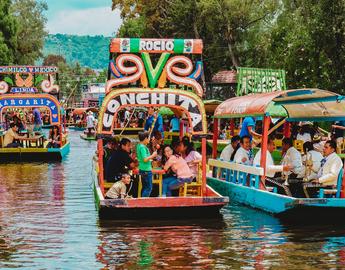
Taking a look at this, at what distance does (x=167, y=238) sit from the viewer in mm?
14492

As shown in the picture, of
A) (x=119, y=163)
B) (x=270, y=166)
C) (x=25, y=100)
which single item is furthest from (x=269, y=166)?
(x=25, y=100)

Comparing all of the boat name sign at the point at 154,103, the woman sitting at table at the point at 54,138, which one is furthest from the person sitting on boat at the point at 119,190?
the woman sitting at table at the point at 54,138

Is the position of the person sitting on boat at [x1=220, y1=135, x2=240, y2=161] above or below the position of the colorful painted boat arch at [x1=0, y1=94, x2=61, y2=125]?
below

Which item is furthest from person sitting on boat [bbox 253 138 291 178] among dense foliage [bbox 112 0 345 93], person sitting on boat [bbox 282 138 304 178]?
dense foliage [bbox 112 0 345 93]

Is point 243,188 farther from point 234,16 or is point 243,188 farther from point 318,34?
point 234,16

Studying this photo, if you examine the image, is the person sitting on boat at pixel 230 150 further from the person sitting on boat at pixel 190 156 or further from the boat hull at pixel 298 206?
the boat hull at pixel 298 206

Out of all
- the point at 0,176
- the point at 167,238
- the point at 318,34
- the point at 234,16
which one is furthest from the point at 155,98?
the point at 234,16

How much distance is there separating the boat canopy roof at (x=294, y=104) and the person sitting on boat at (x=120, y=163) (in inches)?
101

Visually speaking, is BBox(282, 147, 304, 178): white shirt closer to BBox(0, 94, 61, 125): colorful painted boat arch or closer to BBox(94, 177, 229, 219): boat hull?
BBox(94, 177, 229, 219): boat hull

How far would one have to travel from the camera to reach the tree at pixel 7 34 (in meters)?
63.6

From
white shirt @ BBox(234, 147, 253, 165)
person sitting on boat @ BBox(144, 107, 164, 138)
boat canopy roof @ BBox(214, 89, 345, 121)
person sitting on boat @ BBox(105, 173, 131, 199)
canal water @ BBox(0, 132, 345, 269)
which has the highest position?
boat canopy roof @ BBox(214, 89, 345, 121)

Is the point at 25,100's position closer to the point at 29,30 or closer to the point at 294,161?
the point at 294,161

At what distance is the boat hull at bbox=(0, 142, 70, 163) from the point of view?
3024 centimetres

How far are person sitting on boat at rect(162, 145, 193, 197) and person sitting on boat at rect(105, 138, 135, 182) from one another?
0.75m
